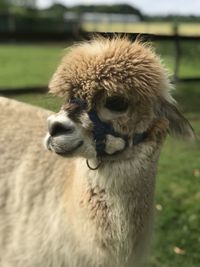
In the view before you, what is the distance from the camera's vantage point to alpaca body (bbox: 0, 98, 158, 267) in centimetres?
281

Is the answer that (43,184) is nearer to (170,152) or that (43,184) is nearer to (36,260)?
(36,260)

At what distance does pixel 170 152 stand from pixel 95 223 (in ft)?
14.4

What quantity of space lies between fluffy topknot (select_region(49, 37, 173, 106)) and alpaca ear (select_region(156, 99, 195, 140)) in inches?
2.2

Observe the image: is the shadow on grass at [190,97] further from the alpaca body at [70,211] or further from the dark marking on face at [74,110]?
the dark marking on face at [74,110]

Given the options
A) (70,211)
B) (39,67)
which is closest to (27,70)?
(39,67)

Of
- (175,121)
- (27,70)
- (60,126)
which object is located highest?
(60,126)

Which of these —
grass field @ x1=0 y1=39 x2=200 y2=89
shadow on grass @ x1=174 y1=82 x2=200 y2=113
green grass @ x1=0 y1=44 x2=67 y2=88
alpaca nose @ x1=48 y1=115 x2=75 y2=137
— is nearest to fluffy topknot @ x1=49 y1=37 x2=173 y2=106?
alpaca nose @ x1=48 y1=115 x2=75 y2=137

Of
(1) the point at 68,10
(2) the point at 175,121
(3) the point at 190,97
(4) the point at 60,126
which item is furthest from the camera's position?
(1) the point at 68,10

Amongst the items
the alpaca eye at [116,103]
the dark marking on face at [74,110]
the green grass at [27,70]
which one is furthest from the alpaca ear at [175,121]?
the green grass at [27,70]

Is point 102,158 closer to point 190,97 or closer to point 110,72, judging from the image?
point 110,72

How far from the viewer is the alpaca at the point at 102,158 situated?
2.68 metres

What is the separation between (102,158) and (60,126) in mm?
309

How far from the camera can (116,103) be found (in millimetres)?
2701

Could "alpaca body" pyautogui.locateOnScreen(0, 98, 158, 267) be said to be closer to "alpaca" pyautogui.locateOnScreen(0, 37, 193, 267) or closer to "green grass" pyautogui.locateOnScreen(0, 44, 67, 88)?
"alpaca" pyautogui.locateOnScreen(0, 37, 193, 267)
